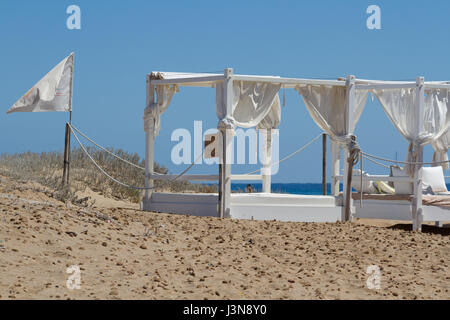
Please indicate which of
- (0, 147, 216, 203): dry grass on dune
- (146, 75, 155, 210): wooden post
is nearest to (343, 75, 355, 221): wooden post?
(146, 75, 155, 210): wooden post

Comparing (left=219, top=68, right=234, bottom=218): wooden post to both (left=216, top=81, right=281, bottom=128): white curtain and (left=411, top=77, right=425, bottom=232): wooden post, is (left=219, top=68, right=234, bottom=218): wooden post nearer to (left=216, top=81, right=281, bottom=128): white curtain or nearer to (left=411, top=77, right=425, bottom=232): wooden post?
(left=216, top=81, right=281, bottom=128): white curtain

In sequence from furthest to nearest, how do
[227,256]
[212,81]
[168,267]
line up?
[212,81], [227,256], [168,267]

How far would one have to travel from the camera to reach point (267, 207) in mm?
10898

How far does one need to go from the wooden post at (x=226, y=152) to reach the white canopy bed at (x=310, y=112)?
0.02 metres

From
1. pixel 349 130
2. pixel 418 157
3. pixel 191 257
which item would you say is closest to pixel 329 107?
pixel 349 130

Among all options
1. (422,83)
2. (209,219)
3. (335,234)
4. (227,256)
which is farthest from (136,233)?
(422,83)

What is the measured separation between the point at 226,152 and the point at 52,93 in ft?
11.0

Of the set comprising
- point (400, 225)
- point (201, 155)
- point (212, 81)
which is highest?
point (212, 81)

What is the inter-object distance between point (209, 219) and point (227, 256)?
106 inches

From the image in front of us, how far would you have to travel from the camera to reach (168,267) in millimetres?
6383

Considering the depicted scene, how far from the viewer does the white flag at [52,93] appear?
1119 cm

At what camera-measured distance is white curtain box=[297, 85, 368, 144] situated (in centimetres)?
1120

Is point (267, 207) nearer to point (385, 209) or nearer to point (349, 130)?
point (349, 130)
